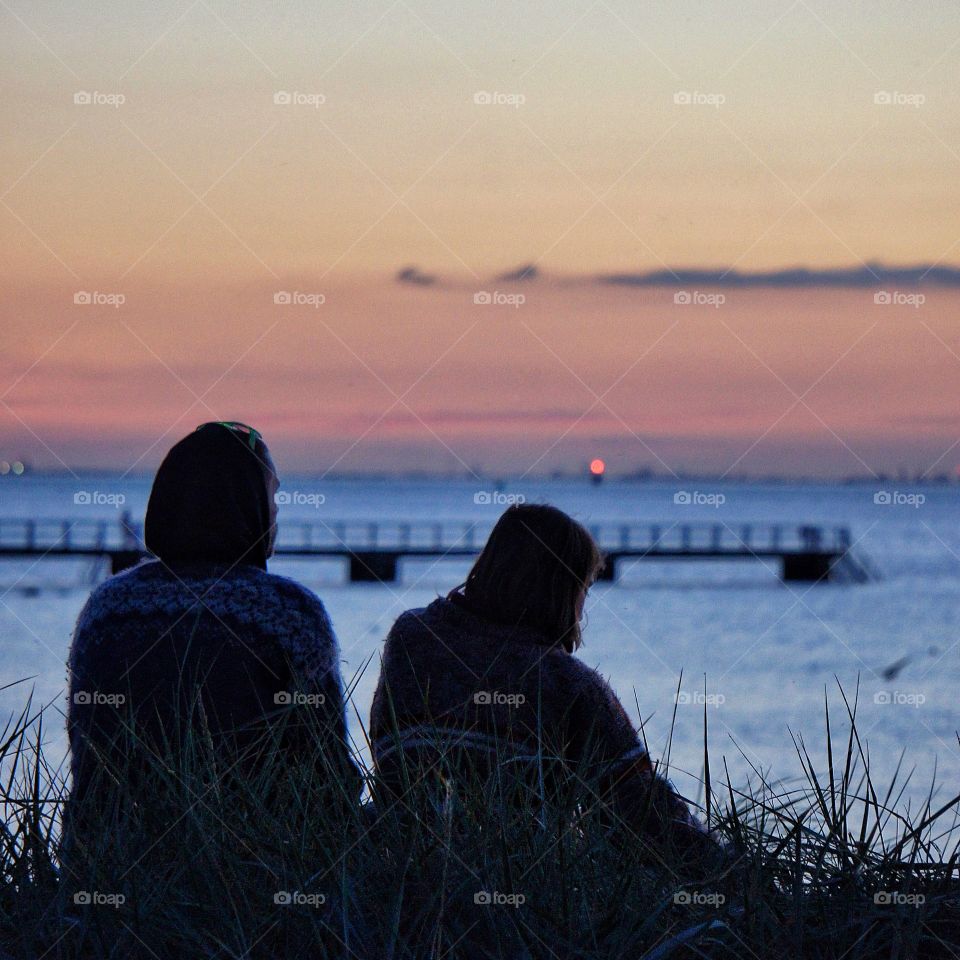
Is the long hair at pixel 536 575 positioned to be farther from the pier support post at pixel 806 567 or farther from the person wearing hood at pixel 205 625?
the pier support post at pixel 806 567

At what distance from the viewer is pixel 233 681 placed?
301 cm

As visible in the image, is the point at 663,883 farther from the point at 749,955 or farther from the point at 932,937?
the point at 932,937

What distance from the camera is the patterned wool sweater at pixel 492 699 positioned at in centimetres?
273

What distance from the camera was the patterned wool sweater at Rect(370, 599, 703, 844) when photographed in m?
2.73

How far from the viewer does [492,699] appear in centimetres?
281

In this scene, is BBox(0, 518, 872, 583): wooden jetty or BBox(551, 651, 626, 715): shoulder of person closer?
BBox(551, 651, 626, 715): shoulder of person

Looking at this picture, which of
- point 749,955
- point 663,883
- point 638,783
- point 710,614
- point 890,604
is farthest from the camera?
point 890,604

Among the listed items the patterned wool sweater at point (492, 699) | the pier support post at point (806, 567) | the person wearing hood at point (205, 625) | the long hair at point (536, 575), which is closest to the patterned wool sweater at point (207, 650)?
the person wearing hood at point (205, 625)

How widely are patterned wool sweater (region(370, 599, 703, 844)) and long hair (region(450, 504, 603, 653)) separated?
0.13 ft

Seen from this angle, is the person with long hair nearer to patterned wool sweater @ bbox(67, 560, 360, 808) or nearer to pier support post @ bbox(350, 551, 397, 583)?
patterned wool sweater @ bbox(67, 560, 360, 808)

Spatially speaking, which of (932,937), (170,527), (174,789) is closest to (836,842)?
(932,937)

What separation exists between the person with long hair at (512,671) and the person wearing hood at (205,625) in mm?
212

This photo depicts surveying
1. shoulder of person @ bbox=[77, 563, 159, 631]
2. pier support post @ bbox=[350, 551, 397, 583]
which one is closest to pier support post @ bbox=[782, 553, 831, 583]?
pier support post @ bbox=[350, 551, 397, 583]

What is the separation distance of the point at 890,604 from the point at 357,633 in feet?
84.8
